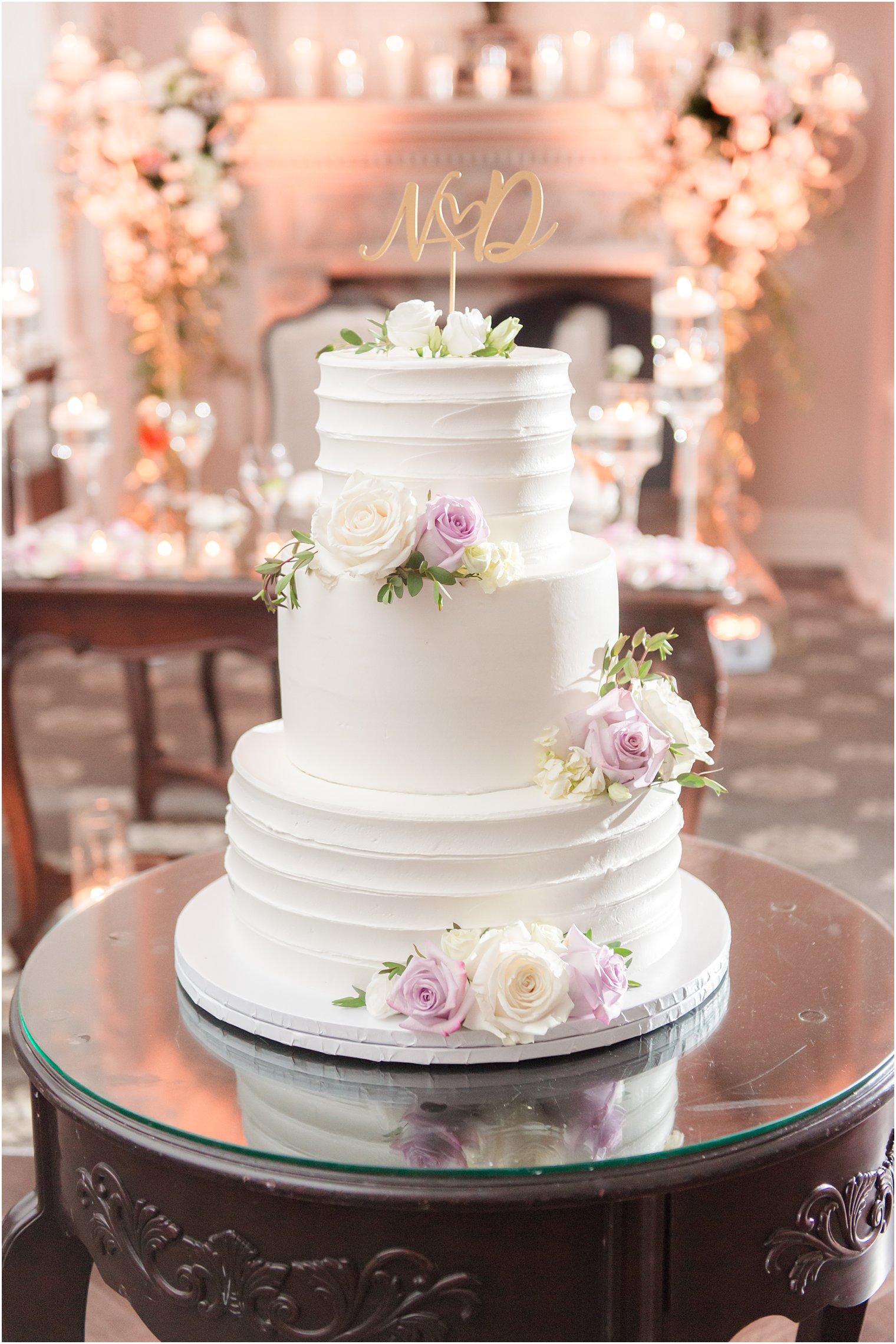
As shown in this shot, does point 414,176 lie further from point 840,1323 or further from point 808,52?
point 840,1323

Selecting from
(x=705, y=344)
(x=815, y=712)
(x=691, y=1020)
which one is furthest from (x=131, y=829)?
(x=691, y=1020)

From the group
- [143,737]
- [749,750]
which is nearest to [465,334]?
[143,737]

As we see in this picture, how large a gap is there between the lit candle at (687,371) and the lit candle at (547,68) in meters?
3.51

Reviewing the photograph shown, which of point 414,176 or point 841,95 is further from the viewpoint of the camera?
point 414,176

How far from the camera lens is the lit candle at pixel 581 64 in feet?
22.1

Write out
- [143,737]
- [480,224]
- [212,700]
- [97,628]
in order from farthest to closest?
[212,700] < [143,737] < [97,628] < [480,224]

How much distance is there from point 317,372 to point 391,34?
124 inches

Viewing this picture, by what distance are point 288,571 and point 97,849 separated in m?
2.46

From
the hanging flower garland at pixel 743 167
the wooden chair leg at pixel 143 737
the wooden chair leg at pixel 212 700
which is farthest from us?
the hanging flower garland at pixel 743 167

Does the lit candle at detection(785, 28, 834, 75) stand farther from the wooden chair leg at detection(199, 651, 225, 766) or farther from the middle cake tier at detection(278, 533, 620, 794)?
the middle cake tier at detection(278, 533, 620, 794)

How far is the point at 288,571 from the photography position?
1.54 meters

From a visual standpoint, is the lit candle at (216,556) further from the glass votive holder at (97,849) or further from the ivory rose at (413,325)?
the ivory rose at (413,325)

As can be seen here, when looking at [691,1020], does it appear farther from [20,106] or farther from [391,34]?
[391,34]

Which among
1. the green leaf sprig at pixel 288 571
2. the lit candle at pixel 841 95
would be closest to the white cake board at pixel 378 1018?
the green leaf sprig at pixel 288 571
